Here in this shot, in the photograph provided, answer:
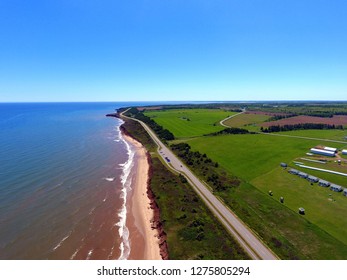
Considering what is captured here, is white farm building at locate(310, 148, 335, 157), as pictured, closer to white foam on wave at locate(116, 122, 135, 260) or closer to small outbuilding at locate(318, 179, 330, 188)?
small outbuilding at locate(318, 179, 330, 188)

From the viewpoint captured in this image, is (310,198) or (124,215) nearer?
(124,215)

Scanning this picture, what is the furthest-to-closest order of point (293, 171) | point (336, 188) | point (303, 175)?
point (293, 171) < point (303, 175) < point (336, 188)

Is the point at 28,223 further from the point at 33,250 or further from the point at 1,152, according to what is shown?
the point at 1,152

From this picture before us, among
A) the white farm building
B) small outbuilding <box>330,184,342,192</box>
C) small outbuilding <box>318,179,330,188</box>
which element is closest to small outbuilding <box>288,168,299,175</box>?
small outbuilding <box>318,179,330,188</box>

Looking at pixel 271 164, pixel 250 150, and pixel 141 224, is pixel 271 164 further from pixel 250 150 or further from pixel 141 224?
pixel 141 224

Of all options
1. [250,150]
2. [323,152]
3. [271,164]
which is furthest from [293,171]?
[323,152]

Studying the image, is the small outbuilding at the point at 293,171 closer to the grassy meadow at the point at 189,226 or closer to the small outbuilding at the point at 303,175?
the small outbuilding at the point at 303,175

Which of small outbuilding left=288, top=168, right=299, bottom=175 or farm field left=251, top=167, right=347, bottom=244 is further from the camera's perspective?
small outbuilding left=288, top=168, right=299, bottom=175
